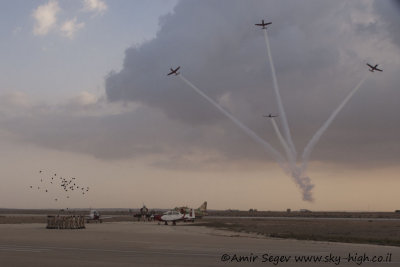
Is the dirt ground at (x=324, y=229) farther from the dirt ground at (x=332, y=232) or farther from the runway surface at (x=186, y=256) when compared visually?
the runway surface at (x=186, y=256)

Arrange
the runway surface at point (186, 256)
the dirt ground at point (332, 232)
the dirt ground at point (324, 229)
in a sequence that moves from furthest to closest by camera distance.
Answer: the dirt ground at point (324, 229)
the dirt ground at point (332, 232)
the runway surface at point (186, 256)

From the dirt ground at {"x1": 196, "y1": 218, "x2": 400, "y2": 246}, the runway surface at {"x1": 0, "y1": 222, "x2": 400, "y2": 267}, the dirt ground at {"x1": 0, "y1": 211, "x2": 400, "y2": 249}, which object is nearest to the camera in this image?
the runway surface at {"x1": 0, "y1": 222, "x2": 400, "y2": 267}

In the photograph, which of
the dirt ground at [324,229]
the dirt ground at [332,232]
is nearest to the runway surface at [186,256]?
the dirt ground at [332,232]

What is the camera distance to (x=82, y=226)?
56.4 meters

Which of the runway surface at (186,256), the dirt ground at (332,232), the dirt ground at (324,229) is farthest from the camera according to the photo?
the dirt ground at (324,229)

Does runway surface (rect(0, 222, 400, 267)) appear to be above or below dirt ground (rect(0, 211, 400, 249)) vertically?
above

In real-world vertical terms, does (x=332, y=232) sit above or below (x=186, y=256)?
below

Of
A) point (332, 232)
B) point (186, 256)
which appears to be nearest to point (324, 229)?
point (332, 232)

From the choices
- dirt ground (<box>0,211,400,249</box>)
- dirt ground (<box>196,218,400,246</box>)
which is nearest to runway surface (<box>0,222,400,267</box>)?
dirt ground (<box>196,218,400,246</box>)

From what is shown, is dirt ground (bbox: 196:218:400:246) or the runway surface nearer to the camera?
the runway surface

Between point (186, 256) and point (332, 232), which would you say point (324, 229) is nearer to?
point (332, 232)

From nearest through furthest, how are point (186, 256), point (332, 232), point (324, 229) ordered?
point (186, 256)
point (332, 232)
point (324, 229)

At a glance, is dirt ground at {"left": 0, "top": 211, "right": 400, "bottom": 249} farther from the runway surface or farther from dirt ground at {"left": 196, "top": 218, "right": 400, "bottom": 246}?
the runway surface

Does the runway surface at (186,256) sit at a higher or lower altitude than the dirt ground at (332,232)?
higher
